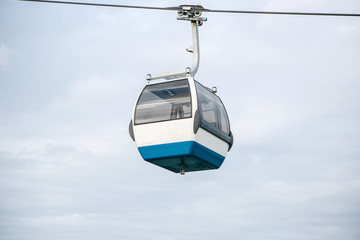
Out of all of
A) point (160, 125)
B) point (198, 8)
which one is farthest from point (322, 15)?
point (160, 125)

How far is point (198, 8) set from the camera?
17094 millimetres

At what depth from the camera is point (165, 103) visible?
645 inches

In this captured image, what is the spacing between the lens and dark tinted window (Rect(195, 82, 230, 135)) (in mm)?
16438

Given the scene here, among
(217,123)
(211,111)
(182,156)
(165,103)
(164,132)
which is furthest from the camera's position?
(217,123)

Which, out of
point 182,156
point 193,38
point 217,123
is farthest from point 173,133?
point 193,38

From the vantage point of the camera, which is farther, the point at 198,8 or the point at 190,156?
the point at 198,8

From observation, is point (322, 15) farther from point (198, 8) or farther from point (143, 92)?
point (143, 92)

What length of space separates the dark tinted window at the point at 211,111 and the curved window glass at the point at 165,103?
0.38 meters

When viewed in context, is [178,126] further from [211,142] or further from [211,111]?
[211,111]

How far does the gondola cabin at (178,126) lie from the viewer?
628 inches

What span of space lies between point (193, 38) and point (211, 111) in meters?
2.28

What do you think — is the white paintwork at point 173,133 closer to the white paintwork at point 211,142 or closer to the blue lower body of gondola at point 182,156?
the white paintwork at point 211,142

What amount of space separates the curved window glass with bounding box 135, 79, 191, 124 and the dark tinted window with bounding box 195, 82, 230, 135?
38 cm

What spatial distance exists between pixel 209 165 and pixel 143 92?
2647 mm
